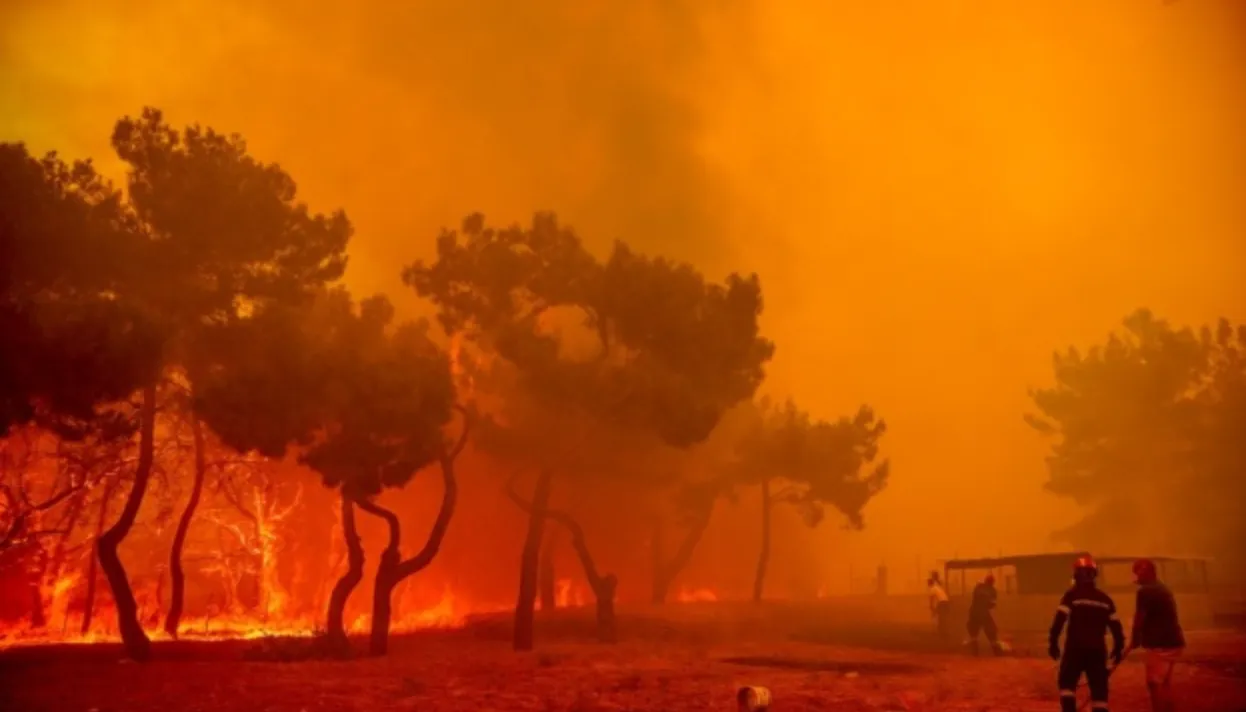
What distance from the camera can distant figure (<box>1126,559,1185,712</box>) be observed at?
13828mm

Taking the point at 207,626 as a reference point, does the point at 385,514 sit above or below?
above

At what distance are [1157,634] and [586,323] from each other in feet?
70.3

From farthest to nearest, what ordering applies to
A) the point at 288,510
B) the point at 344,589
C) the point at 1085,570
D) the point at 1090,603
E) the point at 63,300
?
the point at 288,510
the point at 344,589
the point at 63,300
the point at 1085,570
the point at 1090,603

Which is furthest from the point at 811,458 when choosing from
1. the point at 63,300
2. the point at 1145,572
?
the point at 63,300

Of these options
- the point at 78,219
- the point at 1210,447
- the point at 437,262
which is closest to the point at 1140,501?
the point at 1210,447

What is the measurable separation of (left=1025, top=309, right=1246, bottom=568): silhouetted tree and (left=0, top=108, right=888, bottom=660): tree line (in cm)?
3555

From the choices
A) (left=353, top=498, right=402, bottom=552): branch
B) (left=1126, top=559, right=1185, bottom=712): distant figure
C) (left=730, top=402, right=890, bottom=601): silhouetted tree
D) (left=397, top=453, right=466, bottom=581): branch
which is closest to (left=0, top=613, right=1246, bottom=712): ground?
(left=397, top=453, right=466, bottom=581): branch

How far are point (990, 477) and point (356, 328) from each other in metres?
173

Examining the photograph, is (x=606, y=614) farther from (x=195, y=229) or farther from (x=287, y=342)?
(x=195, y=229)

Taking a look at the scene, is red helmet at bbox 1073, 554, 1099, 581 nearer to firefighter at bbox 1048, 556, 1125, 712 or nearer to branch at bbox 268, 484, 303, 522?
firefighter at bbox 1048, 556, 1125, 712

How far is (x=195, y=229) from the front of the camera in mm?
25109

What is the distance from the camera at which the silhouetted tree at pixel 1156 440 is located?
55.2 metres

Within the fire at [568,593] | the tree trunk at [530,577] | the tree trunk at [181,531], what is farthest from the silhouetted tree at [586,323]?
the fire at [568,593]

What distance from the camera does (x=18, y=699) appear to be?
16953 millimetres
